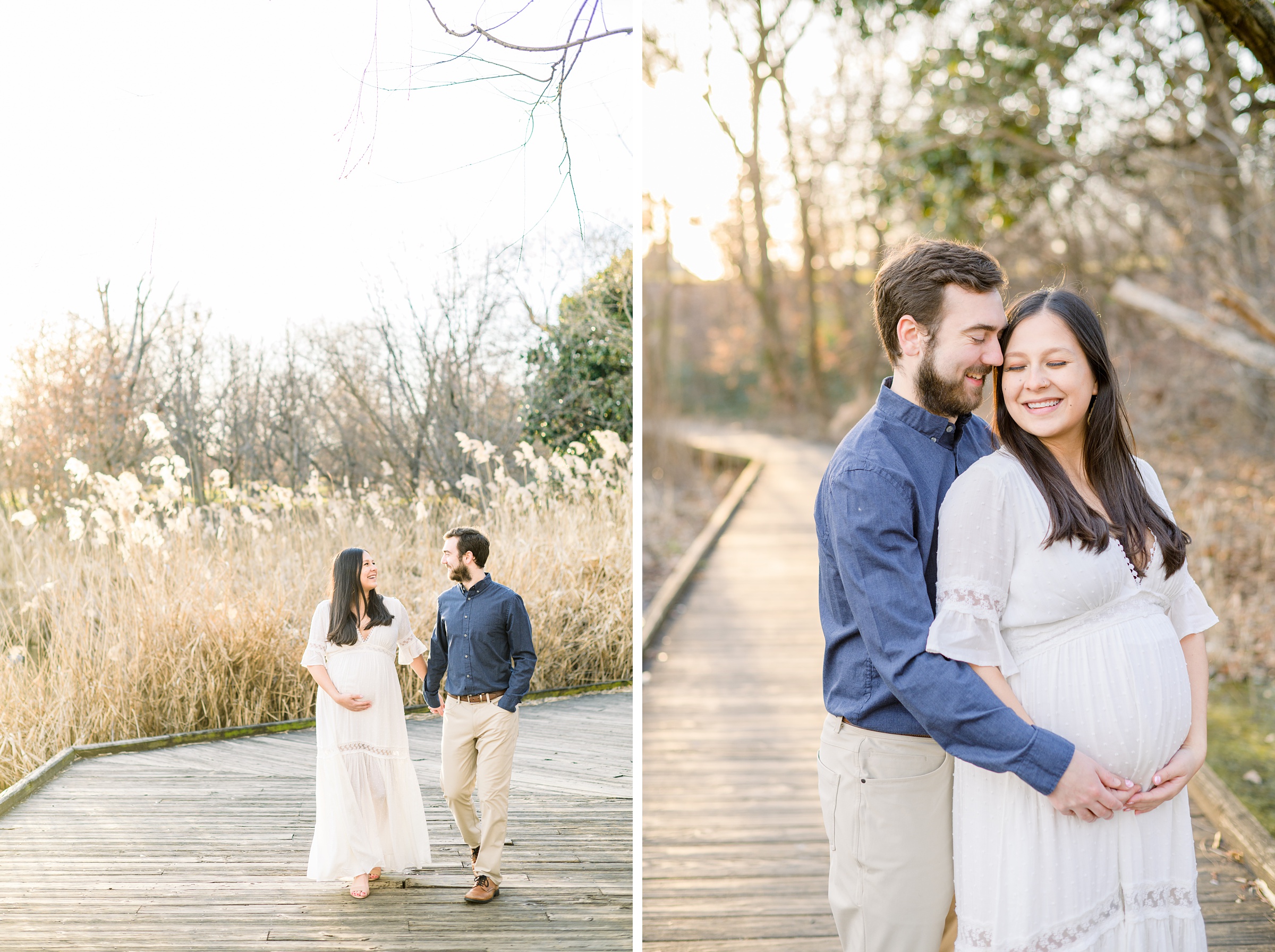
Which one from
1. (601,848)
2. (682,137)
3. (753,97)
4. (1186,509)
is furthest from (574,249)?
(753,97)

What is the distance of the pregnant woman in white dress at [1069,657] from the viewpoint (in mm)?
1639

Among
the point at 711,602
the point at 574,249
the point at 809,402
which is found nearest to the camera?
the point at 574,249

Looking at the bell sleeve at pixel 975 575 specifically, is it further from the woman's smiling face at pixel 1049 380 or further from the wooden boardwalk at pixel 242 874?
the wooden boardwalk at pixel 242 874

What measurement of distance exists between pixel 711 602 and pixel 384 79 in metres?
5.10

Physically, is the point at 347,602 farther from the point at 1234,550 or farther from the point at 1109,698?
the point at 1234,550

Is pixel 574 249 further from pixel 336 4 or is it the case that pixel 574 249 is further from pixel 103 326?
pixel 103 326

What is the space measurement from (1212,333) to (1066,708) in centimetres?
369

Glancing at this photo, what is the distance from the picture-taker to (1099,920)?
1670 millimetres

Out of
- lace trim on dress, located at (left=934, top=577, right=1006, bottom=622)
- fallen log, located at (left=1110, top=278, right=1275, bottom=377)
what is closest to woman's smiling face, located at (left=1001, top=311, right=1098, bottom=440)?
lace trim on dress, located at (left=934, top=577, right=1006, bottom=622)

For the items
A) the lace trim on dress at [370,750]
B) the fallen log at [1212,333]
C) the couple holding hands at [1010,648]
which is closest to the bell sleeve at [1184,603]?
the couple holding hands at [1010,648]

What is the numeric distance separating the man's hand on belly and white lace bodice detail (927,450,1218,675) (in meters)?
0.18

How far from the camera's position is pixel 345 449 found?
2.71 m

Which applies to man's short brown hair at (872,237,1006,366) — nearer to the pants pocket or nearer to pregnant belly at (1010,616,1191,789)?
pregnant belly at (1010,616,1191,789)

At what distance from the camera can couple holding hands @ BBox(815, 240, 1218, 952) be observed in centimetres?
163
